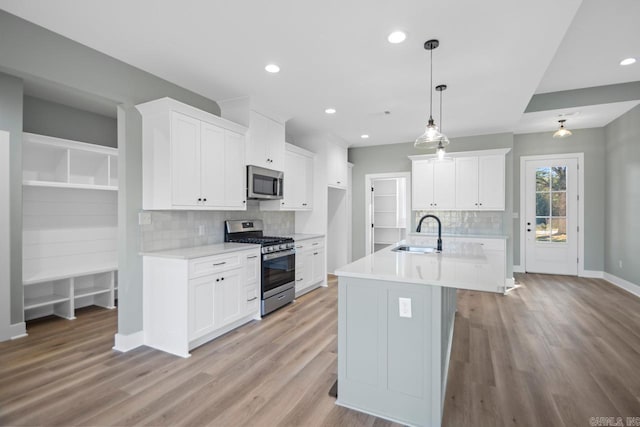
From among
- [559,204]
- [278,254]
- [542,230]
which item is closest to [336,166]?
[278,254]

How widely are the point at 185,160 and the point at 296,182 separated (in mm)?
2105

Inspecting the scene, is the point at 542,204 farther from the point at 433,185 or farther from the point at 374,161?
the point at 374,161

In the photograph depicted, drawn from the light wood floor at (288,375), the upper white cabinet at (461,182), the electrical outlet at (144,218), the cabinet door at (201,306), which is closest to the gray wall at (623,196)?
the light wood floor at (288,375)

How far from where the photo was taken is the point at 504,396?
2215 millimetres

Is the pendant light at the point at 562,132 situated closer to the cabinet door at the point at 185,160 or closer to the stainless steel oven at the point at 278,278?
the stainless steel oven at the point at 278,278

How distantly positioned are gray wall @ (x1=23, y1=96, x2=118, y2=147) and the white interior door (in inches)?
292

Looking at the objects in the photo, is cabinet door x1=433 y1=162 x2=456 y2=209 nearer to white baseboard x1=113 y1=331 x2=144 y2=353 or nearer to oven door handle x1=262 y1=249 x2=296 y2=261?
oven door handle x1=262 y1=249 x2=296 y2=261

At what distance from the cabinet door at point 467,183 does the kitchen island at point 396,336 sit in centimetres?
350

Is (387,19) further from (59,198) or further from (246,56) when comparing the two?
(59,198)

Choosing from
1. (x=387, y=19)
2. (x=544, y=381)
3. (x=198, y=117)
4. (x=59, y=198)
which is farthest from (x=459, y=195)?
(x=59, y=198)

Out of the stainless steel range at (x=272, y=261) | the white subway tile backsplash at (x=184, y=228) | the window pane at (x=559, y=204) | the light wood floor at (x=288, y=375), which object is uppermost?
the window pane at (x=559, y=204)

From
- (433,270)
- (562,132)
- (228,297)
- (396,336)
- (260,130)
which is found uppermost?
(562,132)

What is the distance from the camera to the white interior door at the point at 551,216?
6.07 meters

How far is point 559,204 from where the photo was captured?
616cm
